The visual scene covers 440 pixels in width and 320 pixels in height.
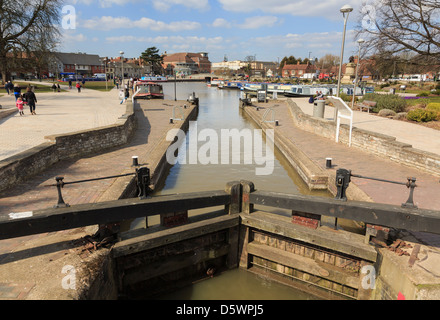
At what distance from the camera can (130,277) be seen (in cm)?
530

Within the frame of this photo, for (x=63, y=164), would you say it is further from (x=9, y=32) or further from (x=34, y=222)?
(x=9, y=32)

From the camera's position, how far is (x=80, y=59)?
101 m

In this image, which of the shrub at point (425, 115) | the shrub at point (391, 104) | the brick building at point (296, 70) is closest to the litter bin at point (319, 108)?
the shrub at point (425, 115)

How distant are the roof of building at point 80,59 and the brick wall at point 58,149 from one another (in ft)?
324

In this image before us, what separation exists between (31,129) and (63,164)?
446cm

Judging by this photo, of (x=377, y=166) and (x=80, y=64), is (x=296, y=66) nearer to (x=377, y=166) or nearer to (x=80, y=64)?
(x=80, y=64)

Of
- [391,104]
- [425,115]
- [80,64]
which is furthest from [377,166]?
[80,64]

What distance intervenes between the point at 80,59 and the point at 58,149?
10612 cm

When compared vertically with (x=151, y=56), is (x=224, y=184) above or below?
below

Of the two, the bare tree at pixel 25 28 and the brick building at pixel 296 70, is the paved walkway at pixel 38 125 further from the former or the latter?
the brick building at pixel 296 70

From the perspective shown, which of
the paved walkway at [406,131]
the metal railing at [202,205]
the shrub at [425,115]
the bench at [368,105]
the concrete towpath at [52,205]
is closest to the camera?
the concrete towpath at [52,205]

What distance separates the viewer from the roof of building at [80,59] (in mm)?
96562

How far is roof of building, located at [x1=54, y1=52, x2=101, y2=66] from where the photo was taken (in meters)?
96.6
